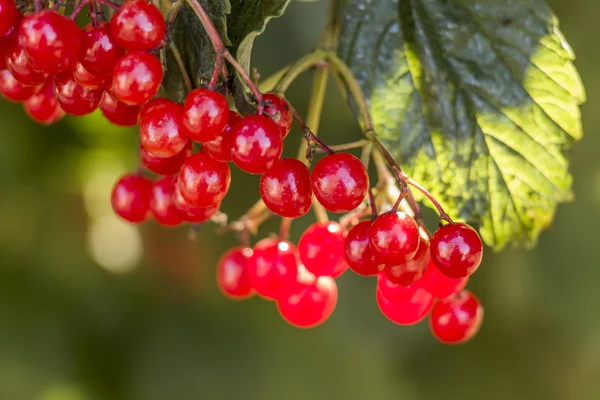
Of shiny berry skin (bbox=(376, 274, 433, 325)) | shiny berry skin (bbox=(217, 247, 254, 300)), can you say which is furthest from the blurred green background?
shiny berry skin (bbox=(376, 274, 433, 325))

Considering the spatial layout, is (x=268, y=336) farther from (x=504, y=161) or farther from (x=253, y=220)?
(x=504, y=161)

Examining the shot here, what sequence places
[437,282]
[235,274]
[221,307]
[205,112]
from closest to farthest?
[205,112] → [437,282] → [235,274] → [221,307]

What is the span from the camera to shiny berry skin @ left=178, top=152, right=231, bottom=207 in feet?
1.36

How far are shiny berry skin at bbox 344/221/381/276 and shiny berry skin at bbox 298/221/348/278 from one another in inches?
2.2

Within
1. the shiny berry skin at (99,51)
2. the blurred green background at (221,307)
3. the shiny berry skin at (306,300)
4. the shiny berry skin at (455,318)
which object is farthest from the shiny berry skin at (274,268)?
the blurred green background at (221,307)

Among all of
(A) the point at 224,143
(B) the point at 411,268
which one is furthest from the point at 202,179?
(B) the point at 411,268

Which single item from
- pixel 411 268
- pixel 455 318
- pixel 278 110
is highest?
pixel 278 110

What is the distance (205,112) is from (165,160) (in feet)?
0.29

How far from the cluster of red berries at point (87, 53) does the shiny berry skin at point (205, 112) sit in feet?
0.09

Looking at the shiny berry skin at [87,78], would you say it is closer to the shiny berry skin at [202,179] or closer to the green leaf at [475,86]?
the shiny berry skin at [202,179]

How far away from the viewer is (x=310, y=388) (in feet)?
4.06

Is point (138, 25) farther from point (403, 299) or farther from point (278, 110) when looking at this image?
point (403, 299)

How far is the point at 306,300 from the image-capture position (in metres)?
0.56

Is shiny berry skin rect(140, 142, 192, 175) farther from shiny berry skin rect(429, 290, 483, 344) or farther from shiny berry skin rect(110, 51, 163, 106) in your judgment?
shiny berry skin rect(429, 290, 483, 344)
